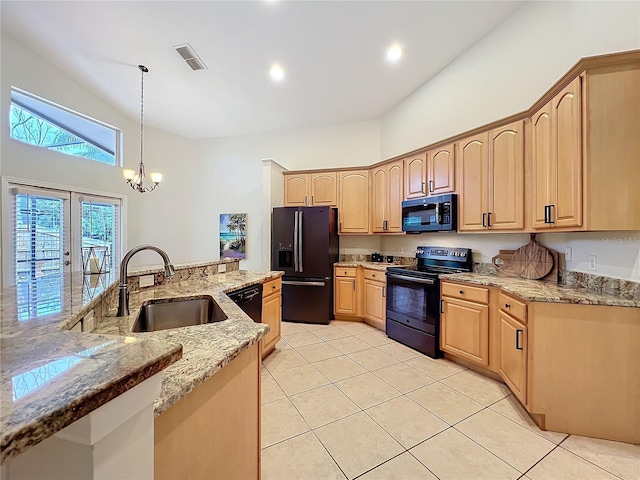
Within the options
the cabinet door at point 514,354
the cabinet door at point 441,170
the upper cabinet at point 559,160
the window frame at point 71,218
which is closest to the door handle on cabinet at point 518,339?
the cabinet door at point 514,354

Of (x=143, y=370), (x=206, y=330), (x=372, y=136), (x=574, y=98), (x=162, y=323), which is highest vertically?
(x=372, y=136)

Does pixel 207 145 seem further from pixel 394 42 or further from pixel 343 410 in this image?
pixel 343 410

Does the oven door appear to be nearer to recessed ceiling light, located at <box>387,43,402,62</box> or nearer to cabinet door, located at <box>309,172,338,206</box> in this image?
cabinet door, located at <box>309,172,338,206</box>

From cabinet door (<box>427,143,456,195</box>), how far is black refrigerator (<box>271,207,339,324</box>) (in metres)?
1.47

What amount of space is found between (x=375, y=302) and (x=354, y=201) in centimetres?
160

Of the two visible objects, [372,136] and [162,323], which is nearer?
[162,323]

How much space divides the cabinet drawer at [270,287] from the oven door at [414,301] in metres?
1.43

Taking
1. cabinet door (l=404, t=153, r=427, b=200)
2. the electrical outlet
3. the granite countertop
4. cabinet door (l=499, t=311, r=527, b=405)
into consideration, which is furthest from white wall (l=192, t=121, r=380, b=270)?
cabinet door (l=499, t=311, r=527, b=405)

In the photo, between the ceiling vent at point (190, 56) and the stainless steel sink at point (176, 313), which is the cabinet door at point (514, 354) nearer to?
the stainless steel sink at point (176, 313)

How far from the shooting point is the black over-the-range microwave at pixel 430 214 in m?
3.03

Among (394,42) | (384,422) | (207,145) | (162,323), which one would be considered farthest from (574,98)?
(207,145)

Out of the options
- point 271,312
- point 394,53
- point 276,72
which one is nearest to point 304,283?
point 271,312

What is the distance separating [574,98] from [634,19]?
0.60 metres

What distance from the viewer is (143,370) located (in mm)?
521
